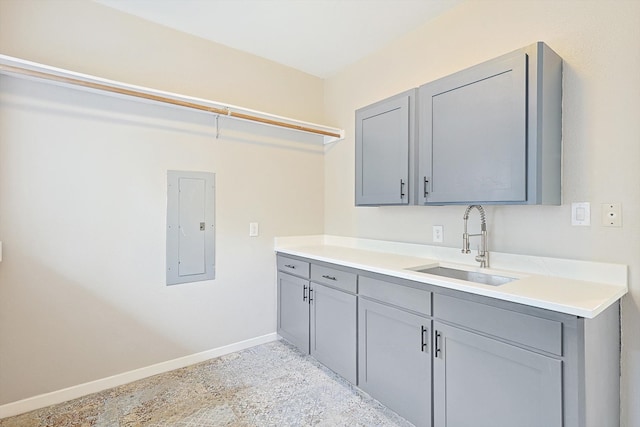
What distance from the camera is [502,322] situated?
1.37 metres

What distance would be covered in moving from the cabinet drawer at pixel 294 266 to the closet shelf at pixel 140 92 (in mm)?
1161

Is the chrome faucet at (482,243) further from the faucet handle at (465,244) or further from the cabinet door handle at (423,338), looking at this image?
the cabinet door handle at (423,338)

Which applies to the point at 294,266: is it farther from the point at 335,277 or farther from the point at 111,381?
the point at 111,381

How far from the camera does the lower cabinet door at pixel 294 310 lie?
261 cm

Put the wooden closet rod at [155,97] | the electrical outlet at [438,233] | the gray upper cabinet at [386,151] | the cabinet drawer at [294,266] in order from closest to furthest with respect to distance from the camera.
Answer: the wooden closet rod at [155,97], the gray upper cabinet at [386,151], the electrical outlet at [438,233], the cabinet drawer at [294,266]

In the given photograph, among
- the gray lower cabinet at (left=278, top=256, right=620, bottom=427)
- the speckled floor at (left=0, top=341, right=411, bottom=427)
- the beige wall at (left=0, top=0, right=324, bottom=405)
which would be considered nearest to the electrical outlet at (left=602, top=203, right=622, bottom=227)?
the gray lower cabinet at (left=278, top=256, right=620, bottom=427)

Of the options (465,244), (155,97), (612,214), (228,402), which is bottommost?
(228,402)

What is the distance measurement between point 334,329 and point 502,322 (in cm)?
121

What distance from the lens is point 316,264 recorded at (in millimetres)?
2473

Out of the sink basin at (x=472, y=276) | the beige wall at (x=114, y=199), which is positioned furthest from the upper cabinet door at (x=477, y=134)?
the beige wall at (x=114, y=199)

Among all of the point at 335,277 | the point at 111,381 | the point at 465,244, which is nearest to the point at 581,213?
the point at 465,244

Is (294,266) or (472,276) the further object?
(294,266)

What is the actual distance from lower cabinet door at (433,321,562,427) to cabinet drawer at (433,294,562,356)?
0.13 feet

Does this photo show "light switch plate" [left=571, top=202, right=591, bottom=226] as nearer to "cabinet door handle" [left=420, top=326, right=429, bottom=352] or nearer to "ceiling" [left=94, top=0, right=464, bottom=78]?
"cabinet door handle" [left=420, top=326, right=429, bottom=352]
